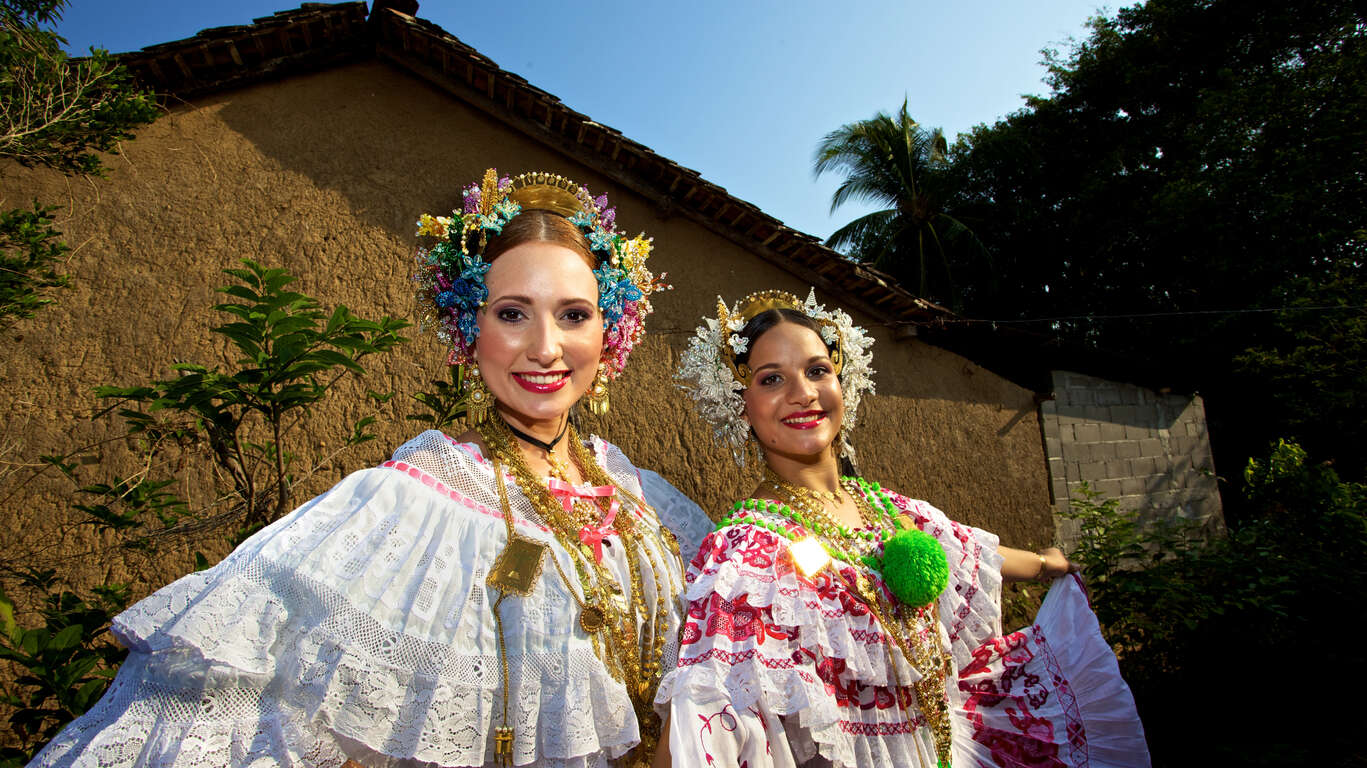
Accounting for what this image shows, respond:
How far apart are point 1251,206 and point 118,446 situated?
13729mm

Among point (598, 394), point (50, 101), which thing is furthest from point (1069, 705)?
point (50, 101)

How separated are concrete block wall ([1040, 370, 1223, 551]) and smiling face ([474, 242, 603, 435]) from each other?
5906 millimetres

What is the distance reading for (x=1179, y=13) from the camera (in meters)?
12.3

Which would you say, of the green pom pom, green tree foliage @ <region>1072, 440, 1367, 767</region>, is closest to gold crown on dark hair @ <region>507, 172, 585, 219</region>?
the green pom pom

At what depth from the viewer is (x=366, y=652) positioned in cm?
130

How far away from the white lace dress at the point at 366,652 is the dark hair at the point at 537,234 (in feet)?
1.83

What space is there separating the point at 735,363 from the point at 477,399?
876mm

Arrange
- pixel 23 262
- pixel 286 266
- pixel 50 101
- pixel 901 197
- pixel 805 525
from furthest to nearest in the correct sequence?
1. pixel 901 197
2. pixel 286 266
3. pixel 50 101
4. pixel 23 262
5. pixel 805 525

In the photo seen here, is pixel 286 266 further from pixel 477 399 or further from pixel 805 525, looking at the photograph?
pixel 805 525

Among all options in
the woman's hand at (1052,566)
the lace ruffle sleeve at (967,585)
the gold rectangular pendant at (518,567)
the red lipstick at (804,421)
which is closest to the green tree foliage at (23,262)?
the gold rectangular pendant at (518,567)

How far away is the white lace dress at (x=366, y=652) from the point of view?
113 centimetres

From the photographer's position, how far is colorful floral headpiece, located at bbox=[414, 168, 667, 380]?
1.91 m

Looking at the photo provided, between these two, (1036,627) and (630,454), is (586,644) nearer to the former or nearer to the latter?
(1036,627)

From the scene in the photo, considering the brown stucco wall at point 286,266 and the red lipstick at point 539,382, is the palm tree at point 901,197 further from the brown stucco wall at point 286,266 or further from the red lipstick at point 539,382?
the red lipstick at point 539,382
